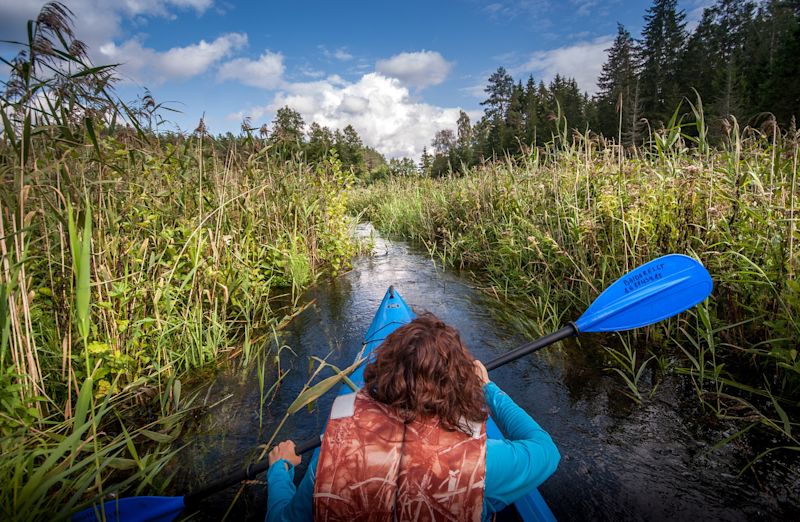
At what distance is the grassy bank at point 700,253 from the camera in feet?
6.66

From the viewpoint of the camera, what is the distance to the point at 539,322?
3.40 m

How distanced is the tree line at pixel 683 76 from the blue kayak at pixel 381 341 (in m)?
17.3

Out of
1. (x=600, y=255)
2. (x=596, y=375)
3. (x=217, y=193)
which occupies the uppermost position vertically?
(x=217, y=193)

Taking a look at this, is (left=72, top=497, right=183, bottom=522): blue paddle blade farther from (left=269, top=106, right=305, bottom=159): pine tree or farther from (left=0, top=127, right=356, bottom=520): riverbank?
(left=269, top=106, right=305, bottom=159): pine tree

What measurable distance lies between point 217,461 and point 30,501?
95cm

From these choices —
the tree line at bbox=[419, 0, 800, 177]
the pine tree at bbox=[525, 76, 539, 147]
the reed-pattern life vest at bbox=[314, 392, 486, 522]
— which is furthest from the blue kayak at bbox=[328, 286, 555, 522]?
the pine tree at bbox=[525, 76, 539, 147]

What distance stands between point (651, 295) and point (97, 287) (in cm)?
344

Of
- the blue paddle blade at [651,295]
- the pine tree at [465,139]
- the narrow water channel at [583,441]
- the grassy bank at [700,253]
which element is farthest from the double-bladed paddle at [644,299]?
the pine tree at [465,139]

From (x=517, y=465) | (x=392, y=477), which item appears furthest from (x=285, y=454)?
(x=517, y=465)

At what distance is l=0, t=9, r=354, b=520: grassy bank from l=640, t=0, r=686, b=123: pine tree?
140 feet

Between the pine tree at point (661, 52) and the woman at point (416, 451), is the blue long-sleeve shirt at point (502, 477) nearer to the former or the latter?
the woman at point (416, 451)

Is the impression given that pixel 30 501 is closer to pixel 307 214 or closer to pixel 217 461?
pixel 217 461

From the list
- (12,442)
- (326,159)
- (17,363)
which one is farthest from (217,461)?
(326,159)

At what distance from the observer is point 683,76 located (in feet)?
118
